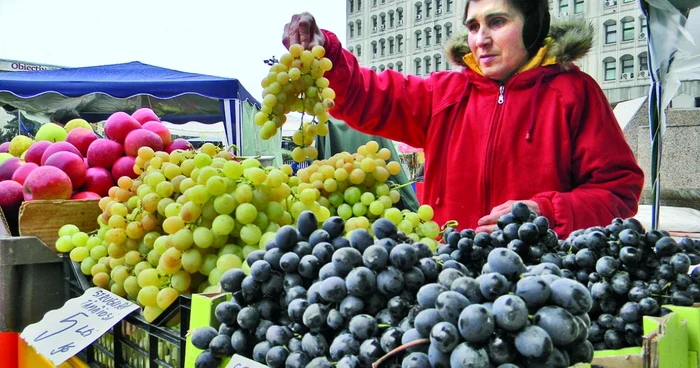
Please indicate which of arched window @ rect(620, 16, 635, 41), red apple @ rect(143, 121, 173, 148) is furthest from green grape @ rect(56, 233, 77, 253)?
arched window @ rect(620, 16, 635, 41)

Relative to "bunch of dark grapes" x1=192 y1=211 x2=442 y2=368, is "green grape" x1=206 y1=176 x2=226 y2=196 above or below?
above

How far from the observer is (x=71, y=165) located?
5.98ft

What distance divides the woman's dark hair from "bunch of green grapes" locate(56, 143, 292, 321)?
1143 mm

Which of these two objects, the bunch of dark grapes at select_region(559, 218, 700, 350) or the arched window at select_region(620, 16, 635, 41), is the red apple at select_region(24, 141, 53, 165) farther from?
the arched window at select_region(620, 16, 635, 41)

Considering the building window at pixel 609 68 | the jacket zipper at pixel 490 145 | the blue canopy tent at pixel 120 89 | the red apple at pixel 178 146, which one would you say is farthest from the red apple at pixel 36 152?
the building window at pixel 609 68

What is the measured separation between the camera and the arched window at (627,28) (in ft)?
61.8

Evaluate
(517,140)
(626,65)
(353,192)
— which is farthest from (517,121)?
(626,65)

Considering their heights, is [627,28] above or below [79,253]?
above

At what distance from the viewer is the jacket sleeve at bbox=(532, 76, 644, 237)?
167cm

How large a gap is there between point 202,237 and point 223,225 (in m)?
0.05

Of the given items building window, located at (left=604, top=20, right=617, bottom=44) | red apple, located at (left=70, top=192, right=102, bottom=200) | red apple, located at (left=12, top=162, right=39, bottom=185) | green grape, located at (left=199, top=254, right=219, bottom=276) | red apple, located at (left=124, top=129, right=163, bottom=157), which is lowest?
green grape, located at (left=199, top=254, right=219, bottom=276)

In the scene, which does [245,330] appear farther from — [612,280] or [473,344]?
[612,280]

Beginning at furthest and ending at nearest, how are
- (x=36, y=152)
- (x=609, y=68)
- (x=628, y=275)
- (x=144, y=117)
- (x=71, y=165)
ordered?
(x=609, y=68), (x=144, y=117), (x=36, y=152), (x=71, y=165), (x=628, y=275)

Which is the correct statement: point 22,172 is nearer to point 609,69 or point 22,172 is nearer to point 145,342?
point 145,342
